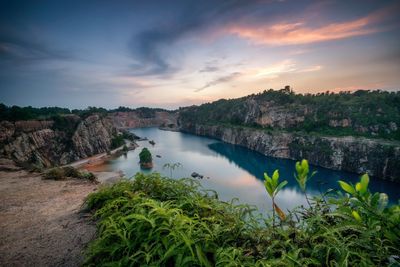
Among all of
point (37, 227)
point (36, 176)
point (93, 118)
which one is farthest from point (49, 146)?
point (37, 227)

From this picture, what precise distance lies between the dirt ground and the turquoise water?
30717 mm

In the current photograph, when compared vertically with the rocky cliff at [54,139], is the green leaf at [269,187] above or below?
above

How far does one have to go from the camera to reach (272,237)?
9.07 feet

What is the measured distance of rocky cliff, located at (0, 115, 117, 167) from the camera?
58.0 meters

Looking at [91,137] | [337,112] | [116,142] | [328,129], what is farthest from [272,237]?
[116,142]

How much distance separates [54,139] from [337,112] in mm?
101244

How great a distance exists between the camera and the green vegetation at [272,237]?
83.9 inches

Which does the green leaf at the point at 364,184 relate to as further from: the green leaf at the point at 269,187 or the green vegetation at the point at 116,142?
the green vegetation at the point at 116,142

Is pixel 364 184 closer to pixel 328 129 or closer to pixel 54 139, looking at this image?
pixel 54 139

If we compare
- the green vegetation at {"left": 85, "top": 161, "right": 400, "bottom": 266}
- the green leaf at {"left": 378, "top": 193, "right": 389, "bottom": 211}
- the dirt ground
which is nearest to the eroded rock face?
the dirt ground

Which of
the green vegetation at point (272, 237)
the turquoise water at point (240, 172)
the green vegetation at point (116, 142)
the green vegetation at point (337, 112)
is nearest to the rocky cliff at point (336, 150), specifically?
the turquoise water at point (240, 172)

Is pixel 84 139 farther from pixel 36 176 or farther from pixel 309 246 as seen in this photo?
pixel 309 246

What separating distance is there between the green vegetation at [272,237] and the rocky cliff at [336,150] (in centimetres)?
7392

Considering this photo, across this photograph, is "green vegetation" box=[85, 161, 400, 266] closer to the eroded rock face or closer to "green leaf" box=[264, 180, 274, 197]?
"green leaf" box=[264, 180, 274, 197]
